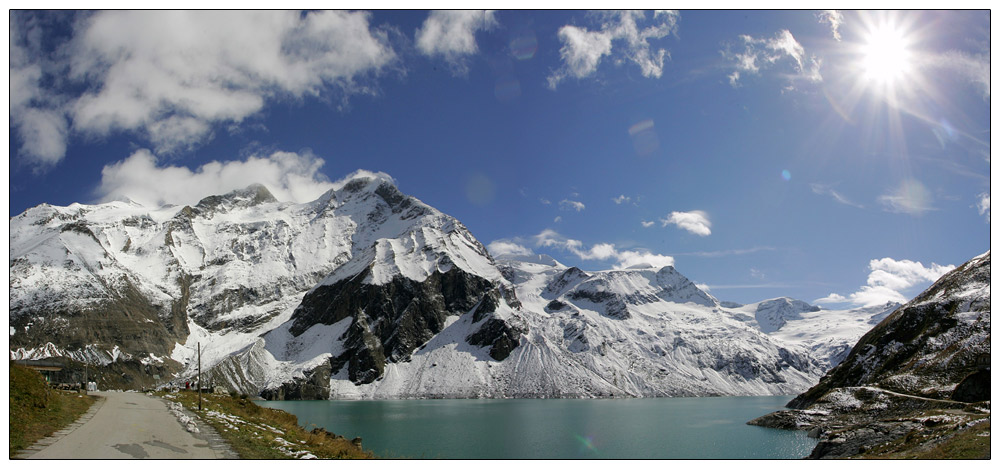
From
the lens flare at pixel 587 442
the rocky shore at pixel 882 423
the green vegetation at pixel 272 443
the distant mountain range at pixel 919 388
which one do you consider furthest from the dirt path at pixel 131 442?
the lens flare at pixel 587 442

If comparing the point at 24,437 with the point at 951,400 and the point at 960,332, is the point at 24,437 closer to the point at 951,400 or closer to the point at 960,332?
the point at 951,400

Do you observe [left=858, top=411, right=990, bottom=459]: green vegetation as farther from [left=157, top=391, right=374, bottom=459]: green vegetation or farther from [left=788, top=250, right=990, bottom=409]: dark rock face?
[left=788, top=250, right=990, bottom=409]: dark rock face

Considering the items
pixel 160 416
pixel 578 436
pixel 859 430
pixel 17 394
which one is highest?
pixel 17 394

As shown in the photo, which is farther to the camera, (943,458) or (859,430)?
(859,430)

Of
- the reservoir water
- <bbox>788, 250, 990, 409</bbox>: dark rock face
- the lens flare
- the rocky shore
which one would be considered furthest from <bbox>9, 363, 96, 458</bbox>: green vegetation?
<bbox>788, 250, 990, 409</bbox>: dark rock face

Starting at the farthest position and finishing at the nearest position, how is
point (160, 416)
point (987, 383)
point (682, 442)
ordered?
point (682, 442), point (987, 383), point (160, 416)

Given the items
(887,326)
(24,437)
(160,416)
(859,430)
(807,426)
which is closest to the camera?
(24,437)

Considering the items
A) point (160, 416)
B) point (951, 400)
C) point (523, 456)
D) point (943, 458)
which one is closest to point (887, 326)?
point (951, 400)
